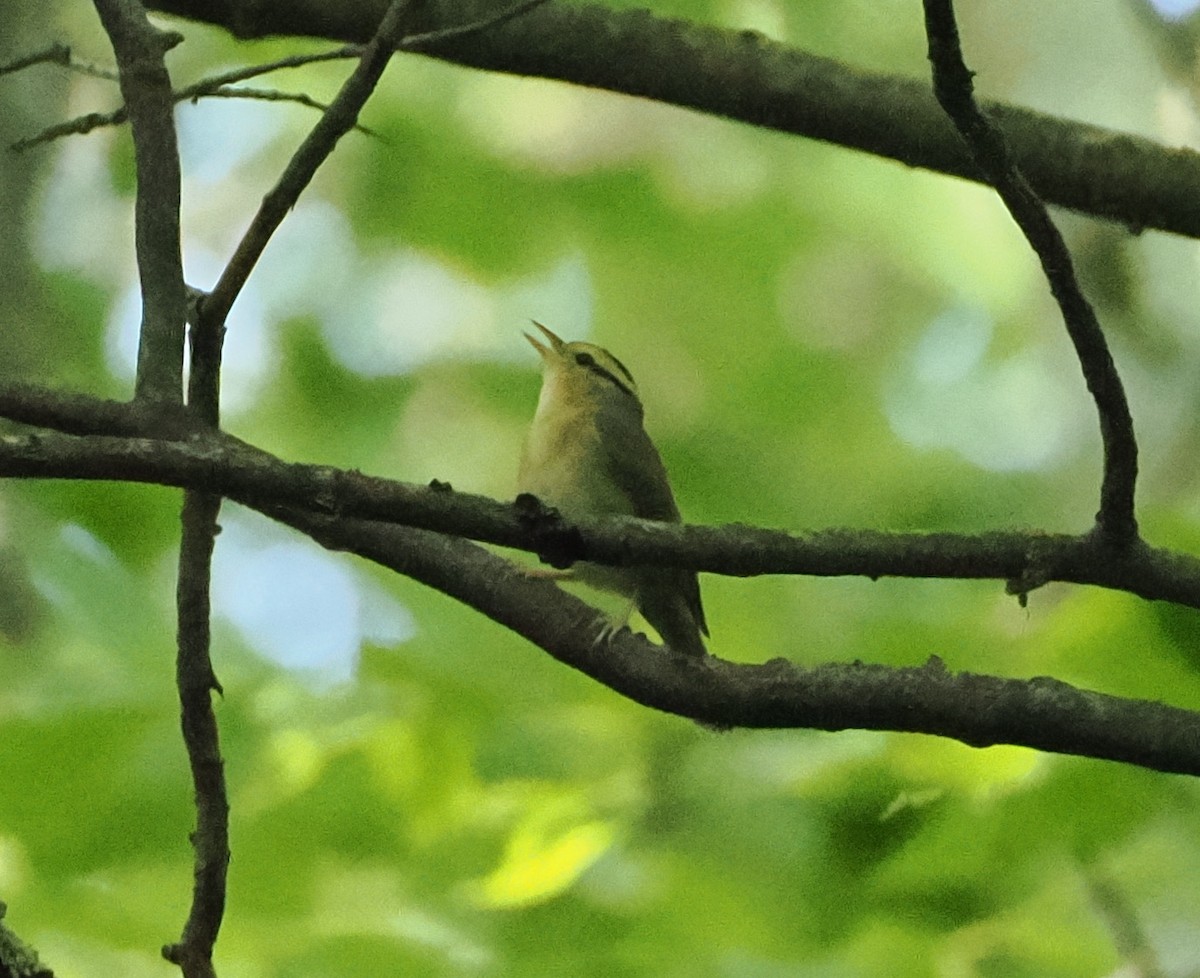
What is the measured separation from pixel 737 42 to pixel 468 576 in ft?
1.83

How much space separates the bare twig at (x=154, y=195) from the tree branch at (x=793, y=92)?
0.16 m

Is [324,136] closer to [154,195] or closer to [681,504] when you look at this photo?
[154,195]

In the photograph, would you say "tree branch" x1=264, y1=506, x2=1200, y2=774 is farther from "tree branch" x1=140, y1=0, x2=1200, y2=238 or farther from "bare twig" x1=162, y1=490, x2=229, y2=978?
"tree branch" x1=140, y1=0, x2=1200, y2=238

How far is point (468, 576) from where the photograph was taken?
3.04 feet

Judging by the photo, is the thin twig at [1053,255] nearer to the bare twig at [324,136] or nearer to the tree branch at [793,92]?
the bare twig at [324,136]

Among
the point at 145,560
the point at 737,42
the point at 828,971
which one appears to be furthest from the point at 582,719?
the point at 737,42

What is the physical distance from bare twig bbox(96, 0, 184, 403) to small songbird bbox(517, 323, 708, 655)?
52 cm

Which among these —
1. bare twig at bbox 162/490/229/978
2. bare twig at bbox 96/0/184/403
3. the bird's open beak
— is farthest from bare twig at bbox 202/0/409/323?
the bird's open beak

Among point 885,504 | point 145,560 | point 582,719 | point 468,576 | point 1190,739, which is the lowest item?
point 1190,739

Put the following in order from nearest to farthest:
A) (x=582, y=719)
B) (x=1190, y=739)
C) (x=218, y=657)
A: (x=1190, y=739) < (x=582, y=719) < (x=218, y=657)

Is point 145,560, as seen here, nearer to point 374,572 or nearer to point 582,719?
point 374,572

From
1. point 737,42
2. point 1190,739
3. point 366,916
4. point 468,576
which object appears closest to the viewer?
point 1190,739

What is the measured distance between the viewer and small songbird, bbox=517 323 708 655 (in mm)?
1411

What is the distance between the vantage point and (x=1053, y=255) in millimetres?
702
